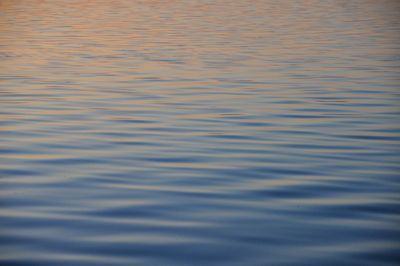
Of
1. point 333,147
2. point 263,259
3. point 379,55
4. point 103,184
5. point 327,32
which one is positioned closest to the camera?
point 263,259

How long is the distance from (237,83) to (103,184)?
6.74m

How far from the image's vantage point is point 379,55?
56.2 feet

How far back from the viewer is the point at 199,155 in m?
7.98

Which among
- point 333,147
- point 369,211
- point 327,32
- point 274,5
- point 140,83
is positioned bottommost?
point 274,5

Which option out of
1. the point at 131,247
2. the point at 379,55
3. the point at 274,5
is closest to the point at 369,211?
the point at 131,247

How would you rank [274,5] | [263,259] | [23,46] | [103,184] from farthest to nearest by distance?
[274,5] → [23,46] → [103,184] → [263,259]

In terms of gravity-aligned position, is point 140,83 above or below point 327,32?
above

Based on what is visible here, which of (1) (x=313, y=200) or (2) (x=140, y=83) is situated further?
(2) (x=140, y=83)

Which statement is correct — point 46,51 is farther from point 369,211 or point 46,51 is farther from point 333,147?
point 369,211

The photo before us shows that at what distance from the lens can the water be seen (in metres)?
5.20

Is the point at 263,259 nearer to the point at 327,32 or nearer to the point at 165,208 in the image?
the point at 165,208

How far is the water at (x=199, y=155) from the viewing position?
17.1 ft

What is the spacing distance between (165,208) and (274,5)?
99.3ft

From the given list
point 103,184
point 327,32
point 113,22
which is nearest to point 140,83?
point 103,184
